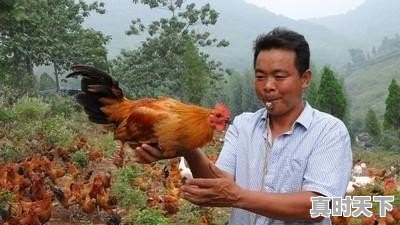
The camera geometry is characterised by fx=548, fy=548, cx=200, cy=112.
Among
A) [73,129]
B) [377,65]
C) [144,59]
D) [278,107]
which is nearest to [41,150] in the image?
[73,129]

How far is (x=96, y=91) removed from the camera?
113 inches

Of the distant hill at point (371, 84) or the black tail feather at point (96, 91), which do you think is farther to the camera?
the distant hill at point (371, 84)

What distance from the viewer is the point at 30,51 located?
18.1 metres

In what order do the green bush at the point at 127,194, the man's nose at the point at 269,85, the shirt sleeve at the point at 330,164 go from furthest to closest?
the green bush at the point at 127,194 → the man's nose at the point at 269,85 → the shirt sleeve at the point at 330,164

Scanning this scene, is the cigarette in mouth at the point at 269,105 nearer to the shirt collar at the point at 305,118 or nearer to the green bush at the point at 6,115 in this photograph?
the shirt collar at the point at 305,118

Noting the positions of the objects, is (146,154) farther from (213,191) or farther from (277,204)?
(277,204)

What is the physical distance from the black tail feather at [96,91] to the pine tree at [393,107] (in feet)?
76.3

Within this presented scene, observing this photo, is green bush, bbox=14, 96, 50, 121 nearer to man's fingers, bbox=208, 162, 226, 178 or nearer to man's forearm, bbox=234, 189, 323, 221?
man's fingers, bbox=208, 162, 226, 178

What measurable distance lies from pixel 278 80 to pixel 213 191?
1.63 ft

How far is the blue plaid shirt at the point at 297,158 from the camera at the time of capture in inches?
75.2

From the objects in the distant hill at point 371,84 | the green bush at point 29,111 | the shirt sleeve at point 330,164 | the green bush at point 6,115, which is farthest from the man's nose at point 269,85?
the distant hill at point 371,84

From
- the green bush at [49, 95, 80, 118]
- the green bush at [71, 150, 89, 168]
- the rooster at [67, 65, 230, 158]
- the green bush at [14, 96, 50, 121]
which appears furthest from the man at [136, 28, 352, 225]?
the green bush at [49, 95, 80, 118]

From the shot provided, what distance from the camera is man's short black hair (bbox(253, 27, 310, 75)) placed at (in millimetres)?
2025

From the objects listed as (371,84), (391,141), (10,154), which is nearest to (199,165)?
(10,154)
